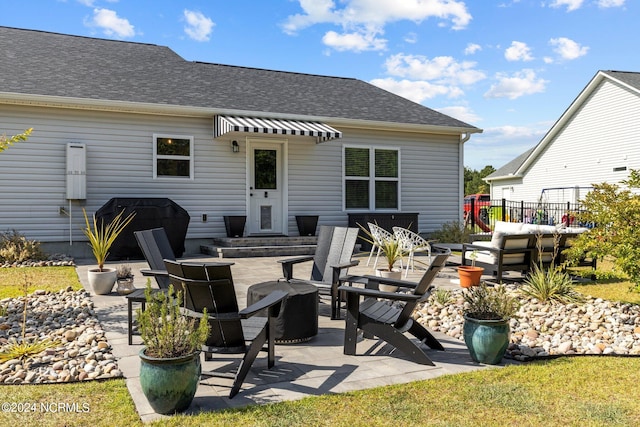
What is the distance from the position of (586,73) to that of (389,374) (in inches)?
956

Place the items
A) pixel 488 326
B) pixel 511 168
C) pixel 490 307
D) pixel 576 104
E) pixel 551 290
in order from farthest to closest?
pixel 511 168
pixel 576 104
pixel 551 290
pixel 490 307
pixel 488 326

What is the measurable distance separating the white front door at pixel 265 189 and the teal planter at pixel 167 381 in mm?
9306

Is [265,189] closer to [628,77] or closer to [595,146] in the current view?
[595,146]

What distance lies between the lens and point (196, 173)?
1159cm

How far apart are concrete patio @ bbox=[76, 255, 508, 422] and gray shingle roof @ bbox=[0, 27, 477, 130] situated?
7298mm

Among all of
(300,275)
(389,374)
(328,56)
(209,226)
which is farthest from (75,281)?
(328,56)

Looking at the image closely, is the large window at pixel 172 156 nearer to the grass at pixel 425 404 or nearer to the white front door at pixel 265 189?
the white front door at pixel 265 189

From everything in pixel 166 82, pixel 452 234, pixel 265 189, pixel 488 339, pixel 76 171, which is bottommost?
pixel 488 339

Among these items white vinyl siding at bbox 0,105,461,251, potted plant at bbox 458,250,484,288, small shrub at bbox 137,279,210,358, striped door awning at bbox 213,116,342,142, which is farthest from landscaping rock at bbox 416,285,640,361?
white vinyl siding at bbox 0,105,461,251

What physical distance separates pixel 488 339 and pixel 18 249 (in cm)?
912

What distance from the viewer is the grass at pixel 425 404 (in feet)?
9.50

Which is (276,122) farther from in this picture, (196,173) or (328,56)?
(328,56)

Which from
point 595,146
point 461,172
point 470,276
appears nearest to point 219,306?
point 470,276

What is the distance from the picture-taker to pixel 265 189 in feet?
40.9
